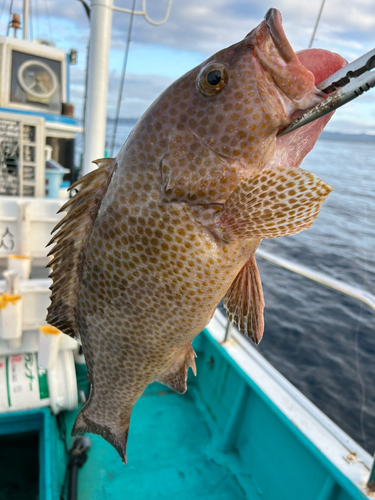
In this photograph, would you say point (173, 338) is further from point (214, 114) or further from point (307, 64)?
point (307, 64)

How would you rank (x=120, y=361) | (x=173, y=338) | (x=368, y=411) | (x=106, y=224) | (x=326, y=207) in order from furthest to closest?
(x=326, y=207)
(x=368, y=411)
(x=120, y=361)
(x=173, y=338)
(x=106, y=224)

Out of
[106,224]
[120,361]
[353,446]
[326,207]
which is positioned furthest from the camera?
[326,207]

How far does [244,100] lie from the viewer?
1.23 m

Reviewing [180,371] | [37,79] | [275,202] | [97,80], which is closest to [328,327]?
[97,80]

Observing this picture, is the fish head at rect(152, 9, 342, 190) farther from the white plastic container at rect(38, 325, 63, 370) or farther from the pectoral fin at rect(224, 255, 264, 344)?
the white plastic container at rect(38, 325, 63, 370)

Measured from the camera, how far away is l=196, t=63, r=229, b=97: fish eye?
1.25 meters

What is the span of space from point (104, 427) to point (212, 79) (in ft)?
5.35

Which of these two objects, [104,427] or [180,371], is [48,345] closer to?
[104,427]

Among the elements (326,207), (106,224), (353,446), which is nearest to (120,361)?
(106,224)

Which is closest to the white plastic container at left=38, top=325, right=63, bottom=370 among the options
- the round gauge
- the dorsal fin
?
the dorsal fin

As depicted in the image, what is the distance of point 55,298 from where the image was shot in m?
1.67

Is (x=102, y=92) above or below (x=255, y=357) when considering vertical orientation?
above

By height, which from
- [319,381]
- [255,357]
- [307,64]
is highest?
[307,64]

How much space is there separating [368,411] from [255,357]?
5.09 meters
